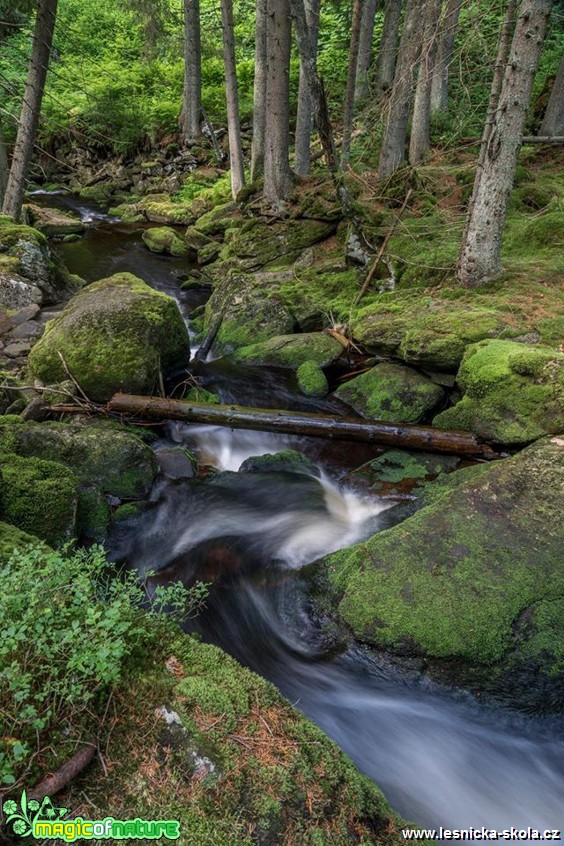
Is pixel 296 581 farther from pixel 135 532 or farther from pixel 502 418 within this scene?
pixel 502 418

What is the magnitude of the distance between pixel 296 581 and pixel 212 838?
318 cm

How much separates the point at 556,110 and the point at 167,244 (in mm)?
11586

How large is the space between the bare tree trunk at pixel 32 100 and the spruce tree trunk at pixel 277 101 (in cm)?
455

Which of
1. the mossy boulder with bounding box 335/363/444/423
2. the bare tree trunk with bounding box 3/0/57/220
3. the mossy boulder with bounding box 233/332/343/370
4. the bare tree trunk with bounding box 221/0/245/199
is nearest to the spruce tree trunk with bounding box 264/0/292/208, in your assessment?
the bare tree trunk with bounding box 221/0/245/199

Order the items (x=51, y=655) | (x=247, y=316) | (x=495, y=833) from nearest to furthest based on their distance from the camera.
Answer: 1. (x=51, y=655)
2. (x=495, y=833)
3. (x=247, y=316)

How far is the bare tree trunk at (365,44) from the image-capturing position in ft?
54.0

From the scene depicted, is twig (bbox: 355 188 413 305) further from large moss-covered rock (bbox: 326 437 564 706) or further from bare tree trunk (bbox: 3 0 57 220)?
bare tree trunk (bbox: 3 0 57 220)

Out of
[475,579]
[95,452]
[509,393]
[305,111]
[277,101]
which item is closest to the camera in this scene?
[475,579]

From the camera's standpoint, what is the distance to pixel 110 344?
Answer: 284 inches

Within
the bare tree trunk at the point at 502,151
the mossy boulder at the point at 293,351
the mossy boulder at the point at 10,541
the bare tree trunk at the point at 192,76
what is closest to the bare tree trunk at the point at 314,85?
the bare tree trunk at the point at 502,151

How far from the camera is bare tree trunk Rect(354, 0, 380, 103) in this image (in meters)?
16.5

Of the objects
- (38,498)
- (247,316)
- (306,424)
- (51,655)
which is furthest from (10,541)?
(247,316)

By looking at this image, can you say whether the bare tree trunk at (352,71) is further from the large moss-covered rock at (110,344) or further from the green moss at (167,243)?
the green moss at (167,243)

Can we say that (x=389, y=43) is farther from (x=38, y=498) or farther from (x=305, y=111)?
(x=38, y=498)
